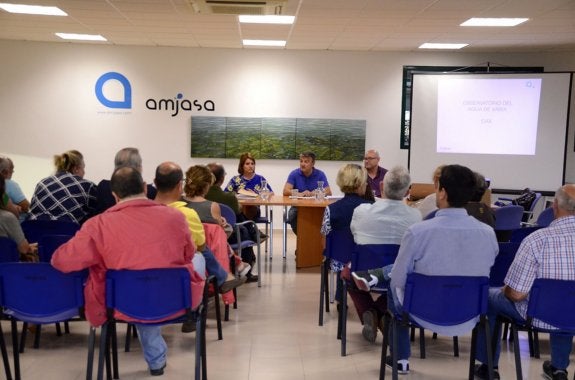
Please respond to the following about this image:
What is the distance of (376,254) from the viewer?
3.85 meters

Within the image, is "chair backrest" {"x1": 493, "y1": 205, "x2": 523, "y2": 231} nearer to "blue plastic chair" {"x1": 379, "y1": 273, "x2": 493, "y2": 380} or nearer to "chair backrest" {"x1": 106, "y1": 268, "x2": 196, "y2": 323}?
"blue plastic chair" {"x1": 379, "y1": 273, "x2": 493, "y2": 380}

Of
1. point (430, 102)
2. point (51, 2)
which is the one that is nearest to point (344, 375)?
point (51, 2)

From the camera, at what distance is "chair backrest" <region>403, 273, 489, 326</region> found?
3.09m

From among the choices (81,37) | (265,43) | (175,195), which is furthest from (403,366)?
(81,37)

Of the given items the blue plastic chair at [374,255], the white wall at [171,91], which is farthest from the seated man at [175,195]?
the white wall at [171,91]

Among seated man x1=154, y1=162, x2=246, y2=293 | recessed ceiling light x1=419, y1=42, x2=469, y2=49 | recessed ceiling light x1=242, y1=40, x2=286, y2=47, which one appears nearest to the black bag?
recessed ceiling light x1=419, y1=42, x2=469, y2=49

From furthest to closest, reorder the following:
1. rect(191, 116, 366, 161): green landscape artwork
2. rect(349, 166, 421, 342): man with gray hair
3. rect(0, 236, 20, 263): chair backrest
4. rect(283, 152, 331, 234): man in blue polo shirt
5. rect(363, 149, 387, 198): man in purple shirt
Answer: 1. rect(191, 116, 366, 161): green landscape artwork
2. rect(283, 152, 331, 234): man in blue polo shirt
3. rect(363, 149, 387, 198): man in purple shirt
4. rect(349, 166, 421, 342): man with gray hair
5. rect(0, 236, 20, 263): chair backrest

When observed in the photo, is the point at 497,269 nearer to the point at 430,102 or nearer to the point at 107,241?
the point at 107,241

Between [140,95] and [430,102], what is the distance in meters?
4.70

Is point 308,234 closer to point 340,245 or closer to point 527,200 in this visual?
point 340,245

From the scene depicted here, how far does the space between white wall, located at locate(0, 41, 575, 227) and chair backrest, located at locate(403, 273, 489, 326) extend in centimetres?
696

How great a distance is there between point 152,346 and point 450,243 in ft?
6.24

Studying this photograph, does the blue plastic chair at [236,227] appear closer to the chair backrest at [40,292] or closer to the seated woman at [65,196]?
the seated woman at [65,196]

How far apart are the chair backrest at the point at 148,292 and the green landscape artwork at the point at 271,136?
6882 mm
